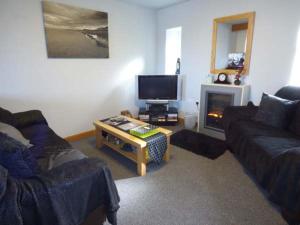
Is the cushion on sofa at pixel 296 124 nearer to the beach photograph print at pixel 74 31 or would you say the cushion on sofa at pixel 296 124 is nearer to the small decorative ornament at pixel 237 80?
the small decorative ornament at pixel 237 80

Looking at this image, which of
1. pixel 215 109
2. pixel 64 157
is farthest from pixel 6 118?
pixel 215 109

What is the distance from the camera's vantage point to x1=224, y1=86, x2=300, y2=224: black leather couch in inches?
59.6

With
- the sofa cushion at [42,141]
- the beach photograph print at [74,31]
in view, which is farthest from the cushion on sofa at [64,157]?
the beach photograph print at [74,31]

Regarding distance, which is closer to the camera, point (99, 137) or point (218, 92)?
point (99, 137)

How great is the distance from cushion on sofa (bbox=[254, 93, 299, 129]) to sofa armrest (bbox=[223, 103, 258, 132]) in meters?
0.18

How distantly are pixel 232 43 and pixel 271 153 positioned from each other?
2.14 meters

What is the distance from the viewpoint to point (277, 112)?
2303 mm

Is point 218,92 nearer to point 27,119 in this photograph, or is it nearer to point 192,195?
point 192,195

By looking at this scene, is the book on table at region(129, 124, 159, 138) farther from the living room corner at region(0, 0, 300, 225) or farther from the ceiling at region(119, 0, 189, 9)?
the ceiling at region(119, 0, 189, 9)

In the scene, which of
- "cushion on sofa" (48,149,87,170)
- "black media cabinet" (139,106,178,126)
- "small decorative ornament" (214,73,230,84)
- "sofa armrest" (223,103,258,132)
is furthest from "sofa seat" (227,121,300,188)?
"cushion on sofa" (48,149,87,170)

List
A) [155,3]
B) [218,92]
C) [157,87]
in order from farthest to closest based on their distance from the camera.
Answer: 1. [157,87]
2. [155,3]
3. [218,92]

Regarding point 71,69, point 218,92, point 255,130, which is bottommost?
point 255,130

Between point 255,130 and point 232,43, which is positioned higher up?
point 232,43

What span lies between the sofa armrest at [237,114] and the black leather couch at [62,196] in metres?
1.95
